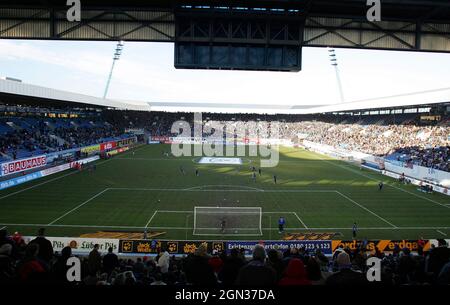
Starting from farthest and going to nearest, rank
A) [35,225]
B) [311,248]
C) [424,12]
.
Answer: [35,225] → [311,248] → [424,12]

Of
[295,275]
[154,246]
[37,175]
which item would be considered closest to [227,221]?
[154,246]

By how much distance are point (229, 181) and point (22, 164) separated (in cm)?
2260

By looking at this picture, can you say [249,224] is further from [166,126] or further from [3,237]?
[166,126]

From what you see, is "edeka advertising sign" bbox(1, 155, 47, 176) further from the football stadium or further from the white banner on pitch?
the white banner on pitch

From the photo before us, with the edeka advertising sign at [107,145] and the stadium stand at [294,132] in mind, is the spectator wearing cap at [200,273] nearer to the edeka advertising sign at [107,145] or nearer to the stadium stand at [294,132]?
the stadium stand at [294,132]

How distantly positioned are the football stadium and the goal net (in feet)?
0.48

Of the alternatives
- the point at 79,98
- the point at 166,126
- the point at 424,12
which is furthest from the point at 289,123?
the point at 424,12

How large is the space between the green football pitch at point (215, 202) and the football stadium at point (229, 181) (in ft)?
0.69

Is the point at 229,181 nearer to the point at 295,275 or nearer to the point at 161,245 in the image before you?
the point at 161,245

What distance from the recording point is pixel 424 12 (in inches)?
436

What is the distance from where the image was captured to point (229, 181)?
41.0 m

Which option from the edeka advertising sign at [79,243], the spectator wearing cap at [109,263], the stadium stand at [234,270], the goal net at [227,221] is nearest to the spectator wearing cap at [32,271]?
the stadium stand at [234,270]

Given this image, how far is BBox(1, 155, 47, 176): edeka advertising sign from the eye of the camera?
3566 centimetres

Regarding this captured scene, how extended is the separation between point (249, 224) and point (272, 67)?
583 inches
